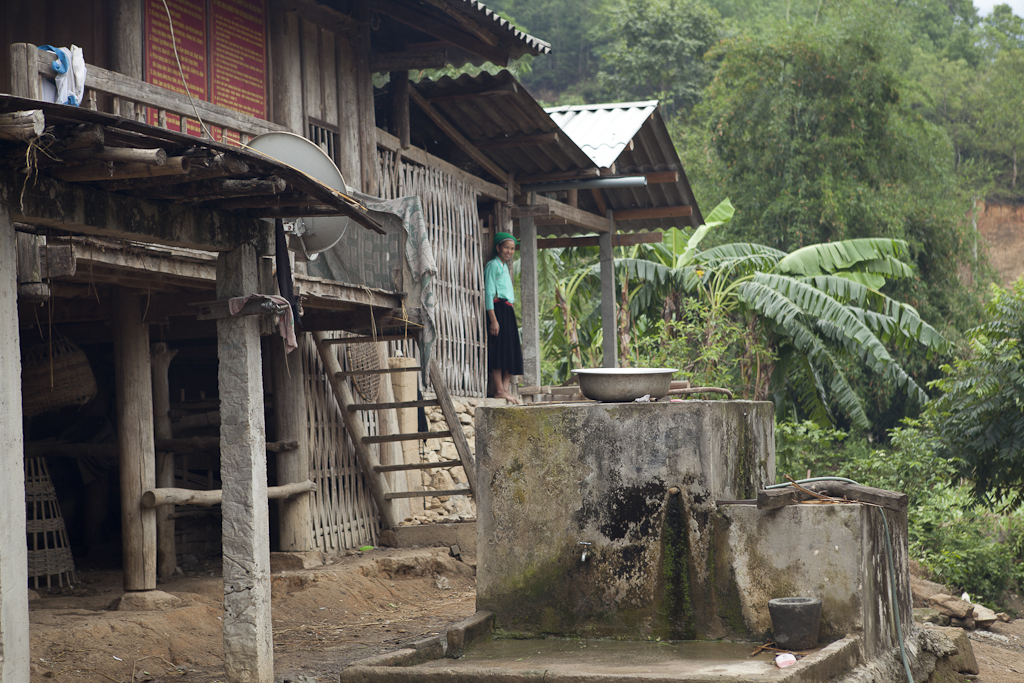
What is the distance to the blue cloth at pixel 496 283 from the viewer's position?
34.2 feet

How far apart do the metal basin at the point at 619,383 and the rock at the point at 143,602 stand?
11.0 ft

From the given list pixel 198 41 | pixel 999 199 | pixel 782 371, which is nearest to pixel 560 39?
pixel 999 199

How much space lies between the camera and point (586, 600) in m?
5.96

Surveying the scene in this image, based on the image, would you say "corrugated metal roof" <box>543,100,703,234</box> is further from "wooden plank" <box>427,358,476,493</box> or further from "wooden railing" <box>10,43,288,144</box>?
"wooden railing" <box>10,43,288,144</box>

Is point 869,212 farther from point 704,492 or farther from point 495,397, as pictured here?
point 704,492

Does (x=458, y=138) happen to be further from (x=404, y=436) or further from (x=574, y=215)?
(x=404, y=436)

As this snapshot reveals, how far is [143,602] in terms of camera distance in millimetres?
6891

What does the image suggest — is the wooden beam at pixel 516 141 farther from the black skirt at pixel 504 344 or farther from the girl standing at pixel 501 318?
the black skirt at pixel 504 344

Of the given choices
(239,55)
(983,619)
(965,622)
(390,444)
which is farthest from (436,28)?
(983,619)

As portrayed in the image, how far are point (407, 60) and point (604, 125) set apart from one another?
10.9 feet

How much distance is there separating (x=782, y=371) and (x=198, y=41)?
13.2 m

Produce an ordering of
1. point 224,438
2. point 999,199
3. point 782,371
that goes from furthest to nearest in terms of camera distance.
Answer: point 999,199 → point 782,371 → point 224,438

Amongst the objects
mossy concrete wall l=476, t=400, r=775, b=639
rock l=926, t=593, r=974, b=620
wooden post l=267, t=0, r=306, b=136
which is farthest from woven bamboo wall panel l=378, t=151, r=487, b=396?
rock l=926, t=593, r=974, b=620

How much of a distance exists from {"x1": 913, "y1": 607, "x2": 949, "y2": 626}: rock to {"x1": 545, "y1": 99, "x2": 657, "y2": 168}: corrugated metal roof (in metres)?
5.54
